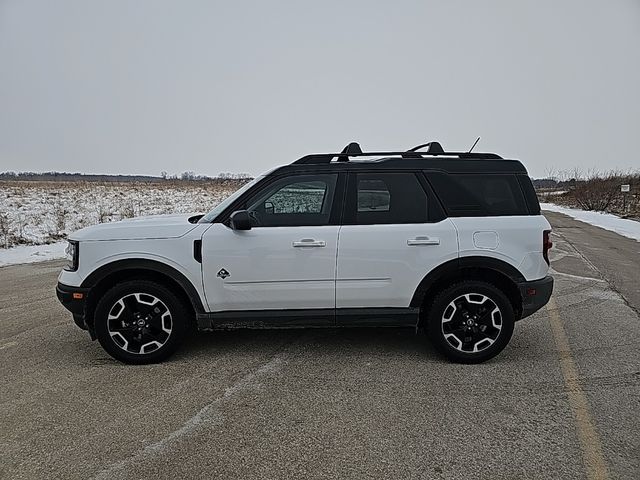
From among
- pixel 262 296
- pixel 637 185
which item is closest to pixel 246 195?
pixel 262 296

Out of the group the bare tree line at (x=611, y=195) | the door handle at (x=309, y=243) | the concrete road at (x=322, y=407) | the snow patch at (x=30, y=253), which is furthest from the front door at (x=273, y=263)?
the bare tree line at (x=611, y=195)

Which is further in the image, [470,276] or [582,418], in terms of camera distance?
[470,276]

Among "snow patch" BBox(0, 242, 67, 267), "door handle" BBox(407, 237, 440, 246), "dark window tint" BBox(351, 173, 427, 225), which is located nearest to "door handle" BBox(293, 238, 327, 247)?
"dark window tint" BBox(351, 173, 427, 225)

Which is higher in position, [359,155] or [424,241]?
[359,155]

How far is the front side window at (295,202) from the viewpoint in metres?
4.83

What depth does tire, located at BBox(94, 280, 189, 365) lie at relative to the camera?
4734 mm

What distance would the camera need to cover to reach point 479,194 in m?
4.93

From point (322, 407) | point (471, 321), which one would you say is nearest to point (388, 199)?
point (471, 321)

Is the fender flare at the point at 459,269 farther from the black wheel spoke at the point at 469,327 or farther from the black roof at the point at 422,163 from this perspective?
the black roof at the point at 422,163

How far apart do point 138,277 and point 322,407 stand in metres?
2.17

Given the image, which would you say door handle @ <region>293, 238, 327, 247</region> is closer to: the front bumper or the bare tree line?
the front bumper

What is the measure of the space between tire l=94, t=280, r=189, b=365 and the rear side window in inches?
106

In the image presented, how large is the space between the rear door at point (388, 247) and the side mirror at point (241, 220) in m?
0.86

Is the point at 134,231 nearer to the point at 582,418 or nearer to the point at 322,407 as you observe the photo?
the point at 322,407
